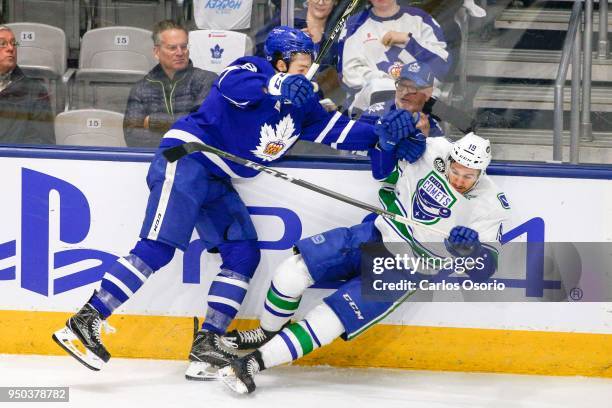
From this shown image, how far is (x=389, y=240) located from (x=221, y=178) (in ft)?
2.04

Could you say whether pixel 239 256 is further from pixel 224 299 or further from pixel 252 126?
pixel 252 126

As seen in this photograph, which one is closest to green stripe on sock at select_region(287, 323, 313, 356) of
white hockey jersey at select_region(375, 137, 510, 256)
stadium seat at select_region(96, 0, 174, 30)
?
white hockey jersey at select_region(375, 137, 510, 256)

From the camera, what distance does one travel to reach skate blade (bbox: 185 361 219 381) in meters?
4.20

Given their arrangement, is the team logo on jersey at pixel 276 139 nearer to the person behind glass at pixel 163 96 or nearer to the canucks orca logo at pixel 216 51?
the person behind glass at pixel 163 96

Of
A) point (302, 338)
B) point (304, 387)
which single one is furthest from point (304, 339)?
point (304, 387)

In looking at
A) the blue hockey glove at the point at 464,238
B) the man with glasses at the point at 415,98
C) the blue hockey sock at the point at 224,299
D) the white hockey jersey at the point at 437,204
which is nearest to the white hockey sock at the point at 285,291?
the blue hockey sock at the point at 224,299

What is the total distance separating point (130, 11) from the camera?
490 cm

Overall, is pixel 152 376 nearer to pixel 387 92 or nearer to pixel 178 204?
pixel 178 204

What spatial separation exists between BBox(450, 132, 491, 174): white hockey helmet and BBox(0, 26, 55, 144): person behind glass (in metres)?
1.52

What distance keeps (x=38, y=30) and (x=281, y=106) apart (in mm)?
1282

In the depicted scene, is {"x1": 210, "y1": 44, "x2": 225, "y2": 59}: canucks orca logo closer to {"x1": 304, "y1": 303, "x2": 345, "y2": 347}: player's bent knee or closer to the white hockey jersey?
the white hockey jersey

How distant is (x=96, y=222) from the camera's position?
174 inches

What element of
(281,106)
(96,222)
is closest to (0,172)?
(96,222)

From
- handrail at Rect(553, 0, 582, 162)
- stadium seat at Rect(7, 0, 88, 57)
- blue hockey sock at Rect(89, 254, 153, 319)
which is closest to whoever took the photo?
blue hockey sock at Rect(89, 254, 153, 319)
